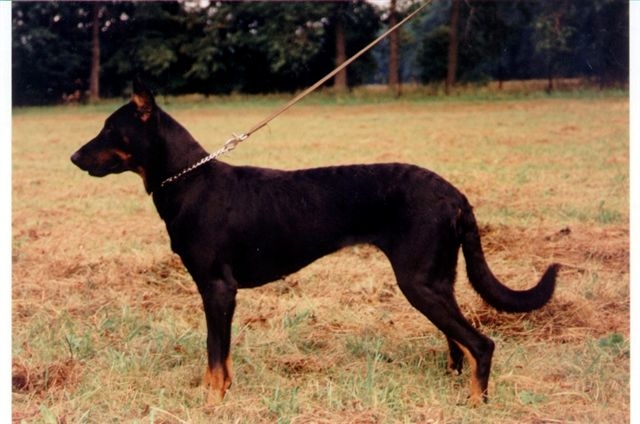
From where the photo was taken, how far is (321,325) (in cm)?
439

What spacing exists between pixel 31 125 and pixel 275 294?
1418cm

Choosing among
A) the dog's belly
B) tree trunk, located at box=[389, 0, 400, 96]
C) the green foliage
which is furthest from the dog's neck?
tree trunk, located at box=[389, 0, 400, 96]

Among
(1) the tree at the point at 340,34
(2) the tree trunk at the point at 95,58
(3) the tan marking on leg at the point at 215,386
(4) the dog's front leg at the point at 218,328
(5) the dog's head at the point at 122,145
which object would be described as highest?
(1) the tree at the point at 340,34

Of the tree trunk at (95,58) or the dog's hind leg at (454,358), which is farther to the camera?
the tree trunk at (95,58)

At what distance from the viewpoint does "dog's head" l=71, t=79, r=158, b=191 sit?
3525mm

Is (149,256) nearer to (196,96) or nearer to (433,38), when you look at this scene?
(196,96)

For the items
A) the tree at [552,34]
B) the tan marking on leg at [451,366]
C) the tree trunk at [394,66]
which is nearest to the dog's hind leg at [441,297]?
the tan marking on leg at [451,366]

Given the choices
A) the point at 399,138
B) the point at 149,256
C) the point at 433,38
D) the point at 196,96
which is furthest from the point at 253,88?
the point at 149,256

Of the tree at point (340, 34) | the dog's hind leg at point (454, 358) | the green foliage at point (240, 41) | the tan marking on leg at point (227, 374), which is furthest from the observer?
the tree at point (340, 34)

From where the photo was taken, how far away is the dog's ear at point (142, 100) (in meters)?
3.38

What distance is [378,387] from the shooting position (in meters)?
3.49

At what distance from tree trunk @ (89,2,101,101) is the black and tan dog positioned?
17.6 feet

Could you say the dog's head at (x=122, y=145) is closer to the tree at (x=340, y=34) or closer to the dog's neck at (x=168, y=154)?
the dog's neck at (x=168, y=154)

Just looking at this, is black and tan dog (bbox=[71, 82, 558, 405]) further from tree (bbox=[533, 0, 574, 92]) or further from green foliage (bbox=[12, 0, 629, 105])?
tree (bbox=[533, 0, 574, 92])
